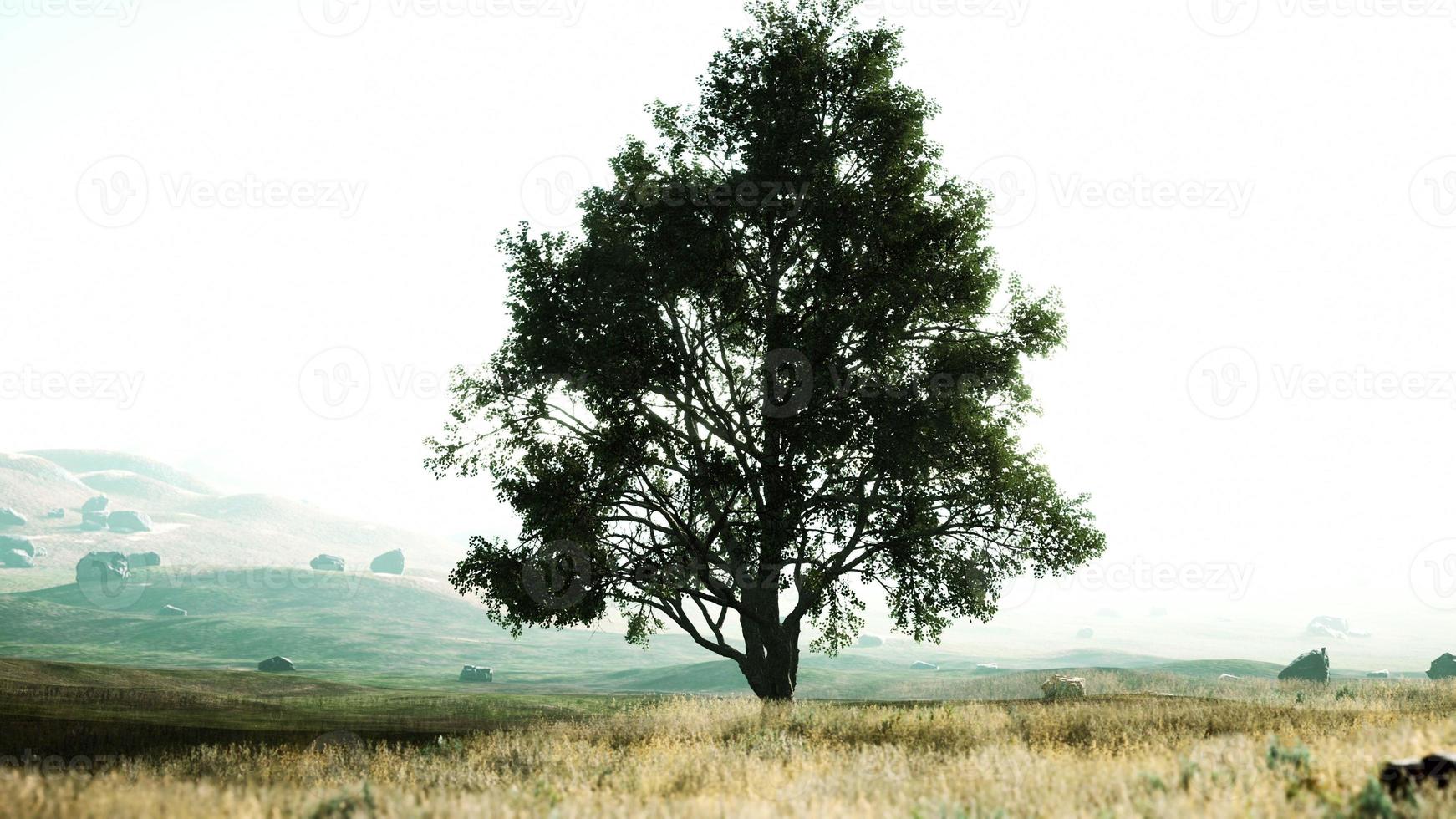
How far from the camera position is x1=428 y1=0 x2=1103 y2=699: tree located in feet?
78.3

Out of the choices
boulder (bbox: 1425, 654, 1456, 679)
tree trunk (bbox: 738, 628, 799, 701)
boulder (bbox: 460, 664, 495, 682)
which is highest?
tree trunk (bbox: 738, 628, 799, 701)

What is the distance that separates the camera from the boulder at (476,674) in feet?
463

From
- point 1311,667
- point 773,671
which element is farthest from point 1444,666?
point 773,671

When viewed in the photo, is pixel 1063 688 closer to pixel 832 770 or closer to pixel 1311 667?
pixel 832 770

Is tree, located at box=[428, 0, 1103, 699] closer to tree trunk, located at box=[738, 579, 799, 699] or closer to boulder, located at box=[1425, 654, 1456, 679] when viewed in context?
tree trunk, located at box=[738, 579, 799, 699]

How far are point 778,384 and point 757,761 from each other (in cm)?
1270

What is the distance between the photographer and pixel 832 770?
11562 millimetres

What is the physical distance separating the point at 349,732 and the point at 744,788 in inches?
552

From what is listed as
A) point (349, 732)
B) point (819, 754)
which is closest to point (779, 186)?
point (819, 754)

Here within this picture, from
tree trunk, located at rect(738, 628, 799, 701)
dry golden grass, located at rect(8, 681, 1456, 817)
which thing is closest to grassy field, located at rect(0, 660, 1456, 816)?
dry golden grass, located at rect(8, 681, 1456, 817)

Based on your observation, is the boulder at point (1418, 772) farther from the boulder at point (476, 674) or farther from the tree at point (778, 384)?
the boulder at point (476, 674)

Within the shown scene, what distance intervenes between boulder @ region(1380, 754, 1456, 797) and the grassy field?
0.76 ft

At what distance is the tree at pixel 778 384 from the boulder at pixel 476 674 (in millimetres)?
125295

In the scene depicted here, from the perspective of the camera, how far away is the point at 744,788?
10703 millimetres
